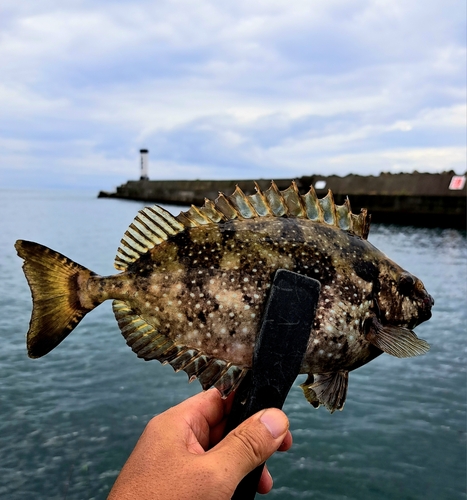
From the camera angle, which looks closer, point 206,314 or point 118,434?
point 206,314

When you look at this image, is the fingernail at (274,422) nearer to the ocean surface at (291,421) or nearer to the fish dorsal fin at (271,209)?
the fish dorsal fin at (271,209)

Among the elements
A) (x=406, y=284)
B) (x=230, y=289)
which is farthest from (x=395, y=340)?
(x=230, y=289)

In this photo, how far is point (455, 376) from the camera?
421 inches

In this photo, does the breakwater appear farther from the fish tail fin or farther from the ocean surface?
the fish tail fin

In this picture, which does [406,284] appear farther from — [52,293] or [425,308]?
[52,293]

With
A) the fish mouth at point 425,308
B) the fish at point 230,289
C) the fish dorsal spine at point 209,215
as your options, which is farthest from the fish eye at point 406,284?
the fish dorsal spine at point 209,215

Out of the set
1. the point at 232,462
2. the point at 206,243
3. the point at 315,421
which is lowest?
the point at 315,421

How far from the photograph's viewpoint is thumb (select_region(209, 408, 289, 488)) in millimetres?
2107

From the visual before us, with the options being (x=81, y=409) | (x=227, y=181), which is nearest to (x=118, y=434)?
(x=81, y=409)

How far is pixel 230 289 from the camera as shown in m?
2.21

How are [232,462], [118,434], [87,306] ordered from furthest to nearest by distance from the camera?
[118,434] < [87,306] < [232,462]

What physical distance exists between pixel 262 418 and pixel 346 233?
974 millimetres

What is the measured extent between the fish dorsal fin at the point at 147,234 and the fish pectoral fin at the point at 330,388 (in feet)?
3.22

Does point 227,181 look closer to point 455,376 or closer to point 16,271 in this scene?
point 16,271
